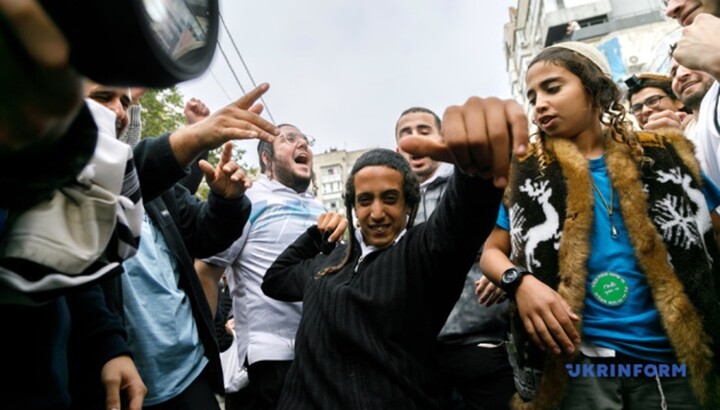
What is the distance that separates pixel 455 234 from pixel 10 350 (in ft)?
3.89

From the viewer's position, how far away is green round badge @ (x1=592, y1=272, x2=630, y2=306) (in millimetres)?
1680

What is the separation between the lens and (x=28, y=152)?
0.61 metres

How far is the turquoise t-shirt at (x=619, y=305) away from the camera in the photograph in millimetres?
1614

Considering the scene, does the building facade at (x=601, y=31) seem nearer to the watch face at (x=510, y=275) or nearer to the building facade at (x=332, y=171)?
the watch face at (x=510, y=275)

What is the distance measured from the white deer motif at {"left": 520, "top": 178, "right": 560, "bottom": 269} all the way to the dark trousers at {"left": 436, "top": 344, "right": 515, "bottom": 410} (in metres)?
0.65

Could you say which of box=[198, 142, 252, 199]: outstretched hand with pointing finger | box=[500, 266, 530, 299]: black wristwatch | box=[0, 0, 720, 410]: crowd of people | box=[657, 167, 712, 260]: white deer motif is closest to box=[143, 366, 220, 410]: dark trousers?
box=[0, 0, 720, 410]: crowd of people

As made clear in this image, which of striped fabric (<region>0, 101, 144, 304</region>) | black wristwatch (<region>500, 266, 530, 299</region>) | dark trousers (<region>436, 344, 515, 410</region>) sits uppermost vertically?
striped fabric (<region>0, 101, 144, 304</region>)

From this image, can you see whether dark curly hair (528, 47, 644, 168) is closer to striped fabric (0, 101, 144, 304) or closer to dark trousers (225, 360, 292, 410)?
striped fabric (0, 101, 144, 304)

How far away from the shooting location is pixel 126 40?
0.57 m

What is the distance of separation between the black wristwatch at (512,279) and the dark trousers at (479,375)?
64cm

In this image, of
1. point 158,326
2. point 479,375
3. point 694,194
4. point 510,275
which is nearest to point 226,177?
point 158,326

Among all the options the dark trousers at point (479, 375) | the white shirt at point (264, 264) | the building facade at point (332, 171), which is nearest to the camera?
the dark trousers at point (479, 375)

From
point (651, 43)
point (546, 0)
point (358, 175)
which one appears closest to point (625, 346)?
point (358, 175)

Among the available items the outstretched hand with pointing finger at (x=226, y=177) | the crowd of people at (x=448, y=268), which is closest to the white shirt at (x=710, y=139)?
the crowd of people at (x=448, y=268)
